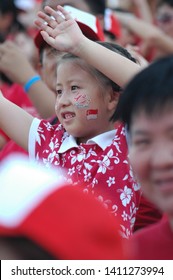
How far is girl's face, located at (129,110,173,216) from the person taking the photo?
4.99 feet

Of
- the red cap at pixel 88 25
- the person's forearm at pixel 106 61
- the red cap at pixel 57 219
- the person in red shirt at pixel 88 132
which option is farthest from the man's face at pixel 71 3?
the red cap at pixel 57 219

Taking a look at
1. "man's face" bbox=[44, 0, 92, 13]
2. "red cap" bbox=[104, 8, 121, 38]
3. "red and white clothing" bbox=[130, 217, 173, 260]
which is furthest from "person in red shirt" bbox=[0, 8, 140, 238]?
"red cap" bbox=[104, 8, 121, 38]

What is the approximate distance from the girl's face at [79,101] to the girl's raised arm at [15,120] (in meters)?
0.18

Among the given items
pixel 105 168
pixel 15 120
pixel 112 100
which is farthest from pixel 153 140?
pixel 15 120

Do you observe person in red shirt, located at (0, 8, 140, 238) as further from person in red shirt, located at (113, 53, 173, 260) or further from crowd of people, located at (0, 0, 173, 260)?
person in red shirt, located at (113, 53, 173, 260)

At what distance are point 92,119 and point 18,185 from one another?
148cm

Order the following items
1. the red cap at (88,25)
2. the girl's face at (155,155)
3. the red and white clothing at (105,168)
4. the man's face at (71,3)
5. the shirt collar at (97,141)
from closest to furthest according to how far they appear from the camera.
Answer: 1. the girl's face at (155,155)
2. the red and white clothing at (105,168)
3. the shirt collar at (97,141)
4. the red cap at (88,25)
5. the man's face at (71,3)

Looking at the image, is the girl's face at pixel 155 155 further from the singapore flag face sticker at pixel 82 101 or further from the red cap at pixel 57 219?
the singapore flag face sticker at pixel 82 101

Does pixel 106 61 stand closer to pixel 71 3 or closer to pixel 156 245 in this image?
pixel 156 245

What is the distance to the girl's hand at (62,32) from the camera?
251 cm

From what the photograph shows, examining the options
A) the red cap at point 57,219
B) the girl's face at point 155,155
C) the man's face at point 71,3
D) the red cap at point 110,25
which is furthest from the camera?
the red cap at point 110,25

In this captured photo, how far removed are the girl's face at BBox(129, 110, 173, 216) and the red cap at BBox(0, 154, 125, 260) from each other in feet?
1.08

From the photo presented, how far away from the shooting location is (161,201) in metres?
1.61

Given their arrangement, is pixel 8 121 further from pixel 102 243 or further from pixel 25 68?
pixel 102 243
